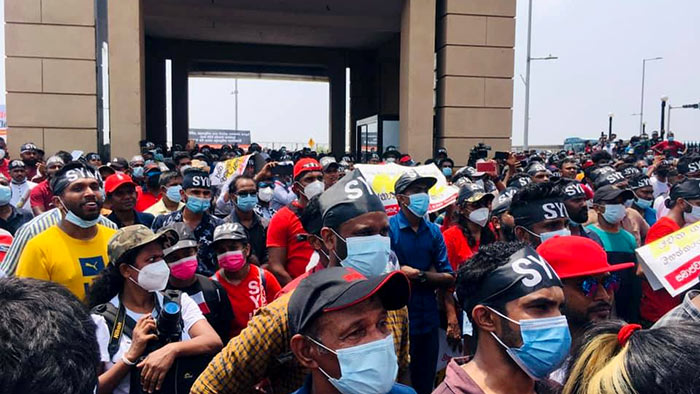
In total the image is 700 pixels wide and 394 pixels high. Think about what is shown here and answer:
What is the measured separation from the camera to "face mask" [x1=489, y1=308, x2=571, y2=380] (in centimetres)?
257

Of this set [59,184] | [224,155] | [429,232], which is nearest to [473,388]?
[429,232]

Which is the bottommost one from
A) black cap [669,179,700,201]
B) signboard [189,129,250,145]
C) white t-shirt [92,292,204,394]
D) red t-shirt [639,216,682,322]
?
red t-shirt [639,216,682,322]

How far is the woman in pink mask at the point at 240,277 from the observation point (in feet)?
15.8

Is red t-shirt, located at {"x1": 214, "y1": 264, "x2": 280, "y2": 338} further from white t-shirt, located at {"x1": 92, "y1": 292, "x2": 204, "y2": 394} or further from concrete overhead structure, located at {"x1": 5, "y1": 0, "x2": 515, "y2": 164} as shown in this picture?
concrete overhead structure, located at {"x1": 5, "y1": 0, "x2": 515, "y2": 164}

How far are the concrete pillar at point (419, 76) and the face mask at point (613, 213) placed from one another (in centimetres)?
1296

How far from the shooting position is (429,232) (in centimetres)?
519

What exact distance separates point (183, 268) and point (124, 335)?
3.30ft

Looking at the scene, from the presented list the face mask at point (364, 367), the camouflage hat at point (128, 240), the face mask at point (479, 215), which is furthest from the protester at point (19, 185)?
the face mask at point (364, 367)

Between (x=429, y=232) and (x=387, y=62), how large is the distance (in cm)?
2377

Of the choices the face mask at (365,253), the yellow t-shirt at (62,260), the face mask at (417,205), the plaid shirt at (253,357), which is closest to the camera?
the plaid shirt at (253,357)

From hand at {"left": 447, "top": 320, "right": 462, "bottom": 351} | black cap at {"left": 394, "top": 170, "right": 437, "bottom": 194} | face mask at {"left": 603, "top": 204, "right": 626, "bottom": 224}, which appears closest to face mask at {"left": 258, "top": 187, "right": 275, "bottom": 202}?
black cap at {"left": 394, "top": 170, "right": 437, "bottom": 194}

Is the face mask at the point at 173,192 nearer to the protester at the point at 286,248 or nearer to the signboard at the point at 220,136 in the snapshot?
the protester at the point at 286,248

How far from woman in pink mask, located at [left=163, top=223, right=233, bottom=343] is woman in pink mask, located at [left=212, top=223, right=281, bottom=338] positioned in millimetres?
273

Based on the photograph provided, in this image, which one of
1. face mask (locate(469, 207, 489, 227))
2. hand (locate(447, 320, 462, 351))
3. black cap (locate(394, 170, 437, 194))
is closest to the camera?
hand (locate(447, 320, 462, 351))
